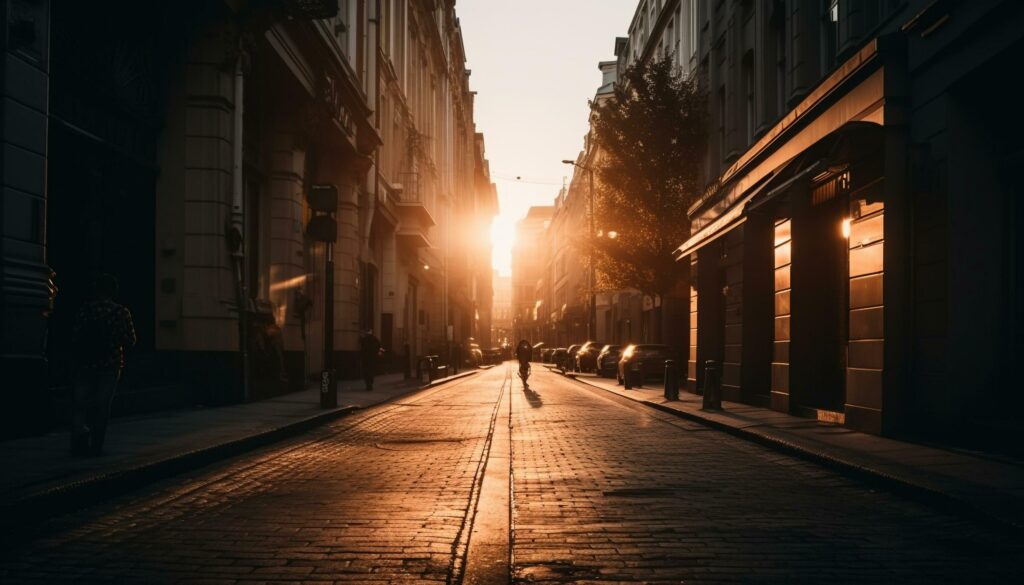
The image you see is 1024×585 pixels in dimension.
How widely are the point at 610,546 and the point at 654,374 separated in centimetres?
2597

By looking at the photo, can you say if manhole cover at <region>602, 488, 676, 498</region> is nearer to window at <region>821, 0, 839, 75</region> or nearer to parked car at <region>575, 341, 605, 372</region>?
window at <region>821, 0, 839, 75</region>

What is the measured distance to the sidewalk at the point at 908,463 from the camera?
265 inches

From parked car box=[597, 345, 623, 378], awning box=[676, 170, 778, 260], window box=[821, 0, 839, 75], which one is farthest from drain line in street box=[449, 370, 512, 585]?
parked car box=[597, 345, 623, 378]

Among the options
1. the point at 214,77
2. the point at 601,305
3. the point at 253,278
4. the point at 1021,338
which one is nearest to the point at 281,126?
the point at 253,278

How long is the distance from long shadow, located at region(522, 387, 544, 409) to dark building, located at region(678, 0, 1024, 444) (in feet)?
15.4

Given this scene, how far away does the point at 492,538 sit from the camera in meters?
5.68

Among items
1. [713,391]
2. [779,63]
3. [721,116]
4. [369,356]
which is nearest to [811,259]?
[713,391]

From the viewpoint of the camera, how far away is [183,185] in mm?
15664

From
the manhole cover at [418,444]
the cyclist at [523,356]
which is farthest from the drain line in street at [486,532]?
the cyclist at [523,356]

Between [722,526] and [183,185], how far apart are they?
39.6ft

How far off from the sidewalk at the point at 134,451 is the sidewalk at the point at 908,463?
6.08 m

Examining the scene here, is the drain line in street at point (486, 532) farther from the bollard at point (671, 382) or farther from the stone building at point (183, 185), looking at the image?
the bollard at point (671, 382)

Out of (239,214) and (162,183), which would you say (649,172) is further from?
(162,183)

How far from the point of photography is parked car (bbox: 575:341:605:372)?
147ft
